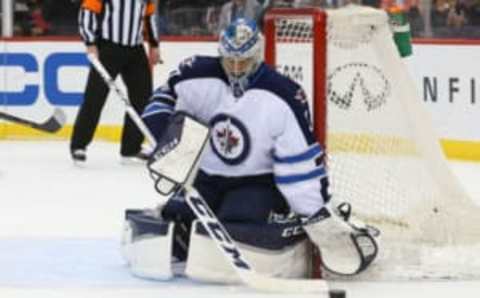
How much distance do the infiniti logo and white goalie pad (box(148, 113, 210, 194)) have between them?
707 mm

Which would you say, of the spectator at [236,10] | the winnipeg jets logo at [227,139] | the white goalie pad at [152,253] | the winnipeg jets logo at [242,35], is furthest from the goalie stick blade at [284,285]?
the spectator at [236,10]

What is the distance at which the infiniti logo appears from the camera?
435cm

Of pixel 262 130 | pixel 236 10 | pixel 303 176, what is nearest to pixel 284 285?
pixel 303 176

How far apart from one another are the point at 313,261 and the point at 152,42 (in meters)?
3.28

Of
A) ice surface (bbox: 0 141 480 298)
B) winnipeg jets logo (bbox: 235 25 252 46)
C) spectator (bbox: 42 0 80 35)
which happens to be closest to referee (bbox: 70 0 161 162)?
ice surface (bbox: 0 141 480 298)

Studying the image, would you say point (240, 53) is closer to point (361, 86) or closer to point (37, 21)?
point (361, 86)

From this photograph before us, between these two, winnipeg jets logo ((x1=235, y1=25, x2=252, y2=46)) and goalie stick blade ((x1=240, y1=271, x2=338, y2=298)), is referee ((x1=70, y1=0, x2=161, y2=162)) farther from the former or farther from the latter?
goalie stick blade ((x1=240, y1=271, x2=338, y2=298))

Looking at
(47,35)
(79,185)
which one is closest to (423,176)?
(79,185)

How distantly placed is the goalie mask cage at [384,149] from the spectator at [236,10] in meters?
4.42

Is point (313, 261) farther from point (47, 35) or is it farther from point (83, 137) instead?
point (47, 35)

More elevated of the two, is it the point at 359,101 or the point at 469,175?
the point at 359,101

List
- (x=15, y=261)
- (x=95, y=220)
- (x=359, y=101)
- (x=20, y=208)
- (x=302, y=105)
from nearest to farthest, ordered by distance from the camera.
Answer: (x=302, y=105)
(x=15, y=261)
(x=359, y=101)
(x=95, y=220)
(x=20, y=208)

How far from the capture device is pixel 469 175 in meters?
6.75

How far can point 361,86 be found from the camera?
4.43 m
